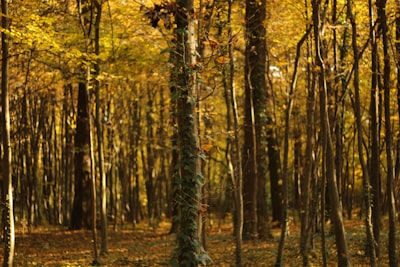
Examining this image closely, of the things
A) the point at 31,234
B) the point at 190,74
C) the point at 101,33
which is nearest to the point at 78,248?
the point at 31,234

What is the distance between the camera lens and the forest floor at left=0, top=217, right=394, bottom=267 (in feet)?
44.4

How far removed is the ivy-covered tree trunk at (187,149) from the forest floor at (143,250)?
443 cm

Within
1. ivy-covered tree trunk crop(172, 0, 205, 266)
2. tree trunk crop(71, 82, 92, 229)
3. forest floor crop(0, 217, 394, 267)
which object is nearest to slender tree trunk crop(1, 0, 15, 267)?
forest floor crop(0, 217, 394, 267)

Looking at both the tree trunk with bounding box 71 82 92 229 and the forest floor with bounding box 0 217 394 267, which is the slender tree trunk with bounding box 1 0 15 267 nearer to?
the forest floor with bounding box 0 217 394 267

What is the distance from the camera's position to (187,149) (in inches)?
295

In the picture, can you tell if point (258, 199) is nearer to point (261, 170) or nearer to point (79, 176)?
point (261, 170)

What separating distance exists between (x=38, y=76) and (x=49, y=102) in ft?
17.3

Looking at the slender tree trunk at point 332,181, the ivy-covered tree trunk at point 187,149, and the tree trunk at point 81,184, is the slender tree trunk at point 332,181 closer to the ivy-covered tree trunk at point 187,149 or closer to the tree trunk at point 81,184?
the ivy-covered tree trunk at point 187,149

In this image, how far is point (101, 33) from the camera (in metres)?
18.2

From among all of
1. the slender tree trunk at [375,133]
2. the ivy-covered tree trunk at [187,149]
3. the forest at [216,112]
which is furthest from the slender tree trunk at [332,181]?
the ivy-covered tree trunk at [187,149]

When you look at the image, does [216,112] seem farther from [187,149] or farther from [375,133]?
[187,149]

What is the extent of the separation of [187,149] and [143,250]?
10.1m

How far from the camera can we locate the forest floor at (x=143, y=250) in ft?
44.4

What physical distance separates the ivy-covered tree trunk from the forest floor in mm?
4431
